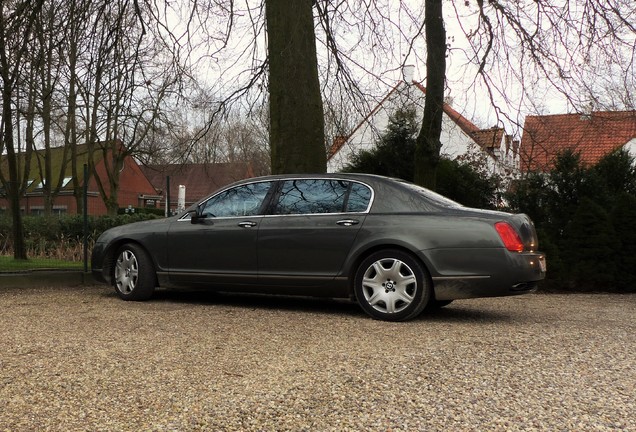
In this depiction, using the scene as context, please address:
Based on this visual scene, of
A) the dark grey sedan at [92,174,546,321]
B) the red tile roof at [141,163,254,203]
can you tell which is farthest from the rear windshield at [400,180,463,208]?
the red tile roof at [141,163,254,203]

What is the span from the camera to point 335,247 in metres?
6.41

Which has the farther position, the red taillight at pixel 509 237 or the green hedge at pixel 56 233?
the green hedge at pixel 56 233

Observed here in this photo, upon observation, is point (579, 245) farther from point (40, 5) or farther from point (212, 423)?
point (40, 5)

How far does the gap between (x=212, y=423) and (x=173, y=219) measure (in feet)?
15.8

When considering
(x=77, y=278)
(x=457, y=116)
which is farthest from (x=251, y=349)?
(x=457, y=116)

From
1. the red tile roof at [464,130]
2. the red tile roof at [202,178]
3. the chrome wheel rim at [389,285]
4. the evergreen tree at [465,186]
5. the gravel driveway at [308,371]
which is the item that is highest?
the red tile roof at [202,178]

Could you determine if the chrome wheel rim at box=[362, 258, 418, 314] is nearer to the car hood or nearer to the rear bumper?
the rear bumper

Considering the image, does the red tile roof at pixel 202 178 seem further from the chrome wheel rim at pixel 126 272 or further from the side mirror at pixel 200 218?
the side mirror at pixel 200 218

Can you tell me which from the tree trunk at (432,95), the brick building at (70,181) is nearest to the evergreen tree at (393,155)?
the tree trunk at (432,95)

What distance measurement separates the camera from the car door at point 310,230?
253 inches

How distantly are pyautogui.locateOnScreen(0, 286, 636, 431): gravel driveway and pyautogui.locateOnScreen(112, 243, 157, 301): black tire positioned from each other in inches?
29.3

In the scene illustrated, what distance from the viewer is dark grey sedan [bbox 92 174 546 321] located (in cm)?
591

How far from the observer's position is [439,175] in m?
14.3

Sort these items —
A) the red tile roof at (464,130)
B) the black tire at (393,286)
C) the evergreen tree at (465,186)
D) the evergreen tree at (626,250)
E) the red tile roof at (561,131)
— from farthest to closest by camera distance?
the evergreen tree at (465,186)
the red tile roof at (464,130)
the evergreen tree at (626,250)
the red tile roof at (561,131)
the black tire at (393,286)
